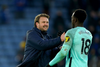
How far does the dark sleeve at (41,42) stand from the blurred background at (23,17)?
689 cm

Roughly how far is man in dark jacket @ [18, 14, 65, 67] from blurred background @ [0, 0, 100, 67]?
261 inches

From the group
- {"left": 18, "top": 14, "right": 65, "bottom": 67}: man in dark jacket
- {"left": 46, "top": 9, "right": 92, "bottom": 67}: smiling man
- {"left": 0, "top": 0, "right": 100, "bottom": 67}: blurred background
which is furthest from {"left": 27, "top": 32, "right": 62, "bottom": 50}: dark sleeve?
{"left": 0, "top": 0, "right": 100, "bottom": 67}: blurred background

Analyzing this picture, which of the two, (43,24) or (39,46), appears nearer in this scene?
(39,46)

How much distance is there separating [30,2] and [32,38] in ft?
33.7

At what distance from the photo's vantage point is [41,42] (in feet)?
18.5

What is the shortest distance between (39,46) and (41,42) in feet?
0.27

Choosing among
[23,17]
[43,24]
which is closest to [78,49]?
[43,24]

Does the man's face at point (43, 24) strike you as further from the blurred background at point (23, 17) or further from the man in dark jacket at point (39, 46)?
the blurred background at point (23, 17)

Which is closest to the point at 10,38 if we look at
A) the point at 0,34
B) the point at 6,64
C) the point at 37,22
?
the point at 0,34

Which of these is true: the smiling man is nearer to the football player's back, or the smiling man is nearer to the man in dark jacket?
the football player's back

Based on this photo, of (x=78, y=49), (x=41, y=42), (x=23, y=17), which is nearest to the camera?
(x=78, y=49)

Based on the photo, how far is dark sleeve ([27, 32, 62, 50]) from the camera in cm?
558

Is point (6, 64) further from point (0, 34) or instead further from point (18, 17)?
point (18, 17)

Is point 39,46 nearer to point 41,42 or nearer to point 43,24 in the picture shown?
point 41,42
